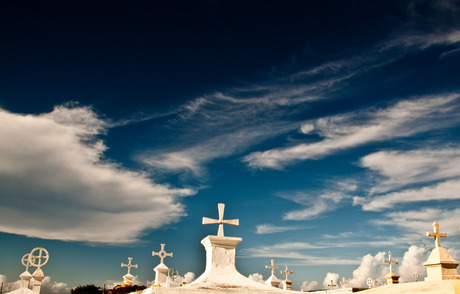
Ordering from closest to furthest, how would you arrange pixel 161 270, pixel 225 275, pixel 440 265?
pixel 225 275
pixel 440 265
pixel 161 270

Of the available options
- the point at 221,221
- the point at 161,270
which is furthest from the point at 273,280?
the point at 221,221

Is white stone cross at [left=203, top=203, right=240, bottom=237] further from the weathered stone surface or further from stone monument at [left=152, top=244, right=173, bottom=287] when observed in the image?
stone monument at [left=152, top=244, right=173, bottom=287]

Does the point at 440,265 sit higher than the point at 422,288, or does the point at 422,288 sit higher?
the point at 440,265

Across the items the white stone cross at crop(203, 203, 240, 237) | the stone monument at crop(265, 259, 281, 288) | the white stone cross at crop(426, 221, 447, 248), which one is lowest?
the stone monument at crop(265, 259, 281, 288)

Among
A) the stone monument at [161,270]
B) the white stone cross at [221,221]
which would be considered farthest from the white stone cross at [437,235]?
the stone monument at [161,270]

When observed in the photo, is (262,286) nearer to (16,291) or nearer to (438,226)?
(438,226)

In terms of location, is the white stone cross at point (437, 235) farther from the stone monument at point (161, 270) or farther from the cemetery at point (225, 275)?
the stone monument at point (161, 270)

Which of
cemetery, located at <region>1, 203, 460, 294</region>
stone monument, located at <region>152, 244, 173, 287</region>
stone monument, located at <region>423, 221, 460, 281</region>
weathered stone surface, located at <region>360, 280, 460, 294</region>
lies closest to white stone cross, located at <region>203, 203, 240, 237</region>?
cemetery, located at <region>1, 203, 460, 294</region>

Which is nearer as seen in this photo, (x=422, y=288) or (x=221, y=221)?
(x=422, y=288)

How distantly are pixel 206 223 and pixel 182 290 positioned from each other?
2.97 m

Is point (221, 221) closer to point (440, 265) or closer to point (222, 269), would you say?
point (222, 269)

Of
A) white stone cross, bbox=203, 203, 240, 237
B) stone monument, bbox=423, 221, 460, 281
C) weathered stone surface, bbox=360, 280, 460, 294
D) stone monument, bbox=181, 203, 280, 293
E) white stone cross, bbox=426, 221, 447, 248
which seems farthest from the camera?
white stone cross, bbox=426, 221, 447, 248

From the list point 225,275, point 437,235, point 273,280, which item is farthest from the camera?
point 273,280

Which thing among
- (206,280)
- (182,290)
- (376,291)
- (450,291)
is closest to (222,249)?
(206,280)
